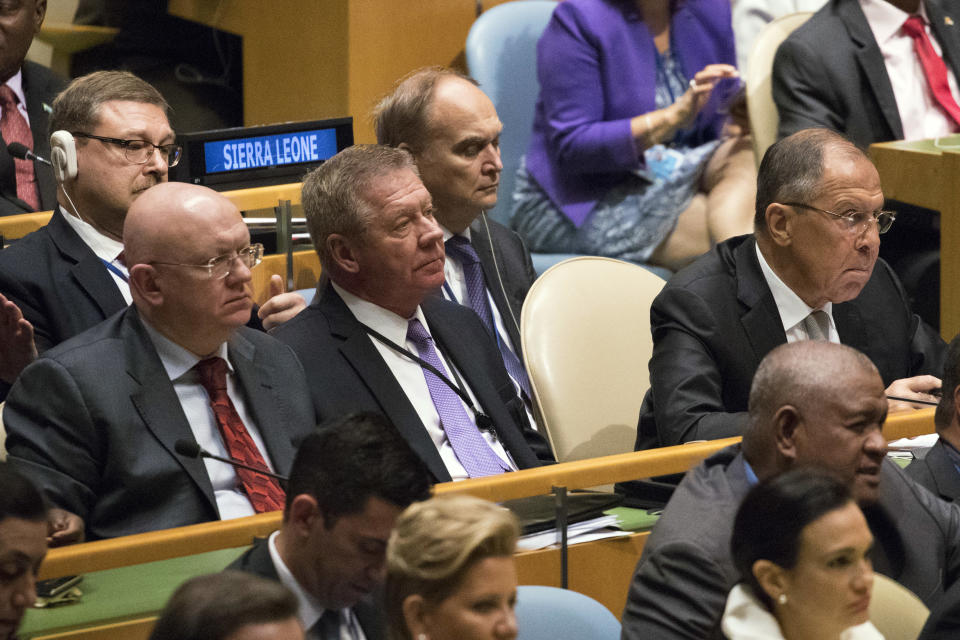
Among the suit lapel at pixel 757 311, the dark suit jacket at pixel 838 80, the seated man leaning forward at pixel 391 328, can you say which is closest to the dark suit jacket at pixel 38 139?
the seated man leaning forward at pixel 391 328

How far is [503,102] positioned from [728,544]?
2080 millimetres

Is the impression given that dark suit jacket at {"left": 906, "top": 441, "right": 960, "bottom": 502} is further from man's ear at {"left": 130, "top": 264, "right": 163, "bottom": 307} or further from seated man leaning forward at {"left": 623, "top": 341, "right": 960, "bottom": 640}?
man's ear at {"left": 130, "top": 264, "right": 163, "bottom": 307}

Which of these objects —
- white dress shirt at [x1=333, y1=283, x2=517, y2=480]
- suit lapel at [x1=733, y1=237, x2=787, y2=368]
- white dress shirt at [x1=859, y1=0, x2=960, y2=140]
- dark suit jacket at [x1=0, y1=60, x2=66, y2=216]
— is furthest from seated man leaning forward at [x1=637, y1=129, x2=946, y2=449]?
dark suit jacket at [x1=0, y1=60, x2=66, y2=216]

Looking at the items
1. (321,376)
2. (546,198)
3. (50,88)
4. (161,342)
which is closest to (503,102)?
(546,198)

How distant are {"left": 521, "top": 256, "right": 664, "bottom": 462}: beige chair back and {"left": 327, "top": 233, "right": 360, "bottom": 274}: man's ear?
1.37 ft

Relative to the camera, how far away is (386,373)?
8.25 feet

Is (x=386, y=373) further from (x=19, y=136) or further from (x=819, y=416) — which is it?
(x=19, y=136)

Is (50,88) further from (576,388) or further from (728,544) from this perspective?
(728,544)

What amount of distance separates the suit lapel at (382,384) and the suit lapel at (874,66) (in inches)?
68.3

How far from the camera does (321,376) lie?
248 centimetres

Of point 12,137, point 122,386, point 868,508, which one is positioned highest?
point 12,137

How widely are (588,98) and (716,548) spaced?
196 centimetres

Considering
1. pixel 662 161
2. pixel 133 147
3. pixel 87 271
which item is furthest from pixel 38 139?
pixel 662 161

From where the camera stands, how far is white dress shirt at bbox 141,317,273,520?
87.0 inches
